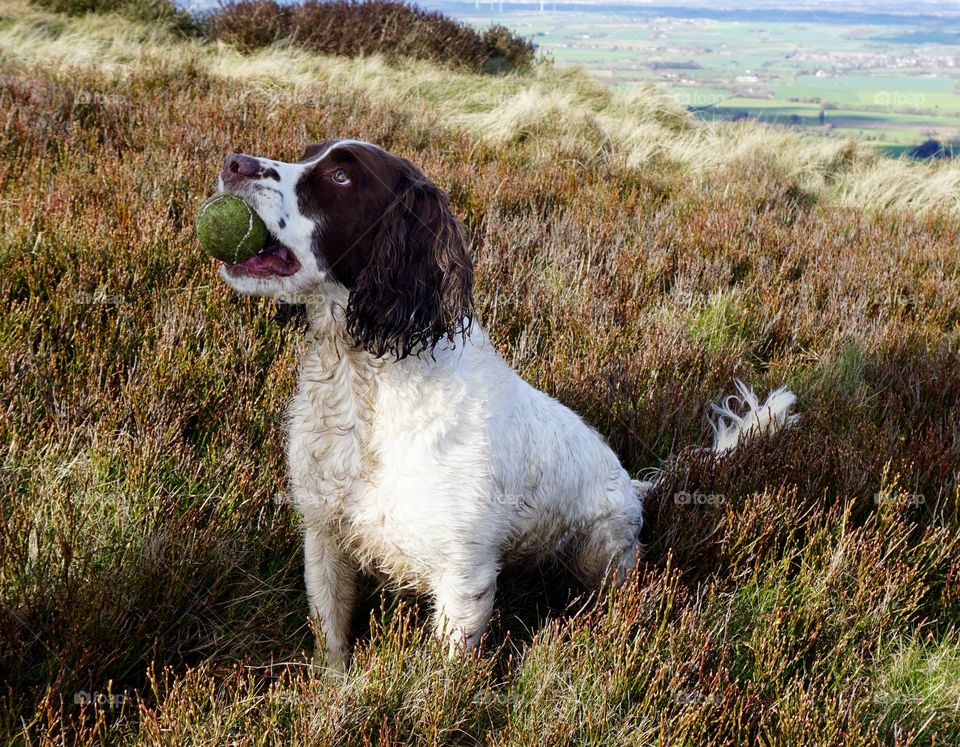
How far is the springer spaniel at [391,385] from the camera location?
2213mm

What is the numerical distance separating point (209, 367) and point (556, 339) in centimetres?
168

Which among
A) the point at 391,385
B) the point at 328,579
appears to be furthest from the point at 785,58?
the point at 328,579

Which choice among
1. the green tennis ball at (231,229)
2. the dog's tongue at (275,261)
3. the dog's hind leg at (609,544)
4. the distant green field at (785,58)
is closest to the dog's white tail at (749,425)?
the dog's hind leg at (609,544)

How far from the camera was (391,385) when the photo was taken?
2.29 m

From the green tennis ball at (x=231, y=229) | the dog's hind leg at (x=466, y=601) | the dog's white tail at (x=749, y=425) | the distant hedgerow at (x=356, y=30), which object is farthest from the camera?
the distant hedgerow at (x=356, y=30)

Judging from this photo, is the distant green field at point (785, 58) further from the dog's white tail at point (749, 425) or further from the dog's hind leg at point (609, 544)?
the dog's hind leg at point (609, 544)

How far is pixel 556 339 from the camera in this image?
4.02 m

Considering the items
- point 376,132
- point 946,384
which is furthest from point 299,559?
point 376,132

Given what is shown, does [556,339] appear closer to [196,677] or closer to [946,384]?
[946,384]

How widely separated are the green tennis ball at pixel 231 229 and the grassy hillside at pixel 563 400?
29.9 inches

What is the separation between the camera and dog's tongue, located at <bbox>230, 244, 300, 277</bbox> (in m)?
2.20

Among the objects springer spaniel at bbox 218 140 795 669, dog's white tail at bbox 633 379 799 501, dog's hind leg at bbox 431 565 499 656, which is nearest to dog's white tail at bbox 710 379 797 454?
dog's white tail at bbox 633 379 799 501

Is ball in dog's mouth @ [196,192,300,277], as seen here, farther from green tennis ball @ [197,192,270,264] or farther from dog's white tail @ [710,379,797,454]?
dog's white tail @ [710,379,797,454]

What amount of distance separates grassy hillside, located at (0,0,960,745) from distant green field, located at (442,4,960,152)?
32.3 ft
